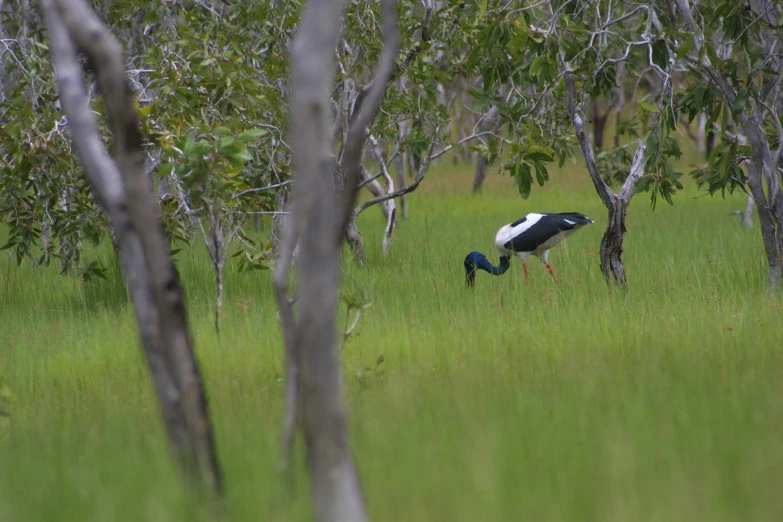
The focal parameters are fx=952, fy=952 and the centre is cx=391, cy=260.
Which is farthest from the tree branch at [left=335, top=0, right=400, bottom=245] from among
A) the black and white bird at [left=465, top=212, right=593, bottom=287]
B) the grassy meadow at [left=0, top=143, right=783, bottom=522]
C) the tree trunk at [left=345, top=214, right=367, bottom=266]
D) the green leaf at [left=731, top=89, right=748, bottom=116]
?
the tree trunk at [left=345, top=214, right=367, bottom=266]

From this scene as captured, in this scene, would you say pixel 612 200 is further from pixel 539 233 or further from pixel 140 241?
pixel 140 241

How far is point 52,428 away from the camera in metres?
4.35

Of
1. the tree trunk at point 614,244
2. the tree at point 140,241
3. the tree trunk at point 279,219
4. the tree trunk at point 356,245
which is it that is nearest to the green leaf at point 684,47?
the tree trunk at point 614,244

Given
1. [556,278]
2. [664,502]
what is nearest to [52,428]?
[664,502]

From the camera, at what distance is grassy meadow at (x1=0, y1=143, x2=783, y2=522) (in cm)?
302

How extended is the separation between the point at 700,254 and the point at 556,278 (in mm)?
2007

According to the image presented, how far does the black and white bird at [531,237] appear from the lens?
846 centimetres

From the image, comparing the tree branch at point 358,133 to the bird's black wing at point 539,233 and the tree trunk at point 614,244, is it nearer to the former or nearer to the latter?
the tree trunk at point 614,244

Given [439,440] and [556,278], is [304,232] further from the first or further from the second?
[556,278]

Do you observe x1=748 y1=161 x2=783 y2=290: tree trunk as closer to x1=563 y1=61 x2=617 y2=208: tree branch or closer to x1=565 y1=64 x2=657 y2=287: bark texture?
x1=565 y1=64 x2=657 y2=287: bark texture

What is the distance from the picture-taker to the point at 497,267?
8664mm

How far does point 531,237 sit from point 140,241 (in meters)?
5.99

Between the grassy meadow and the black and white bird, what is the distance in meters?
0.19

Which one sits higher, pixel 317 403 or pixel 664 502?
pixel 317 403
